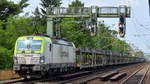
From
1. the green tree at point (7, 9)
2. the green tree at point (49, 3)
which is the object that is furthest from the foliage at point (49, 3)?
the green tree at point (7, 9)

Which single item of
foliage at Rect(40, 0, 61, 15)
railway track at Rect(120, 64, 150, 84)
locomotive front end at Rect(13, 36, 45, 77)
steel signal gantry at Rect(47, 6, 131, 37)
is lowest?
railway track at Rect(120, 64, 150, 84)

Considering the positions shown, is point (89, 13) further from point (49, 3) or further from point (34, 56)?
point (49, 3)

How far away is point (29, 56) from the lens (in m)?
30.2

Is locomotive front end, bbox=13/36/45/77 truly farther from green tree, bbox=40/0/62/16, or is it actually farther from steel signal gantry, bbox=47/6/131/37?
green tree, bbox=40/0/62/16

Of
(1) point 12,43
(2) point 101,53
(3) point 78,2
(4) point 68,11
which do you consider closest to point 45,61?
(1) point 12,43

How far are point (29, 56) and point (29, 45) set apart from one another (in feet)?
3.19

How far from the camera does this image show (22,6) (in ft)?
221

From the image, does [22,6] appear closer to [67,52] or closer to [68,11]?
[68,11]

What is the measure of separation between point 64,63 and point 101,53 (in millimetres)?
27381

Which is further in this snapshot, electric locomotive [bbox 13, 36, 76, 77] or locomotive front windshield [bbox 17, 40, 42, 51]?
locomotive front windshield [bbox 17, 40, 42, 51]

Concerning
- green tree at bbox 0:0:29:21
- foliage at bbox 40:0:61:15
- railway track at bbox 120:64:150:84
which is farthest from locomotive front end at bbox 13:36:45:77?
foliage at bbox 40:0:61:15

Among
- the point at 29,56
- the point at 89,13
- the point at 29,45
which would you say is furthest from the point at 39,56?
the point at 89,13

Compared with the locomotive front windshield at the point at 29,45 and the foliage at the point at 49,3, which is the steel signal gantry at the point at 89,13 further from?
the foliage at the point at 49,3

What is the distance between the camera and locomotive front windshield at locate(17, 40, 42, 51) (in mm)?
30552
